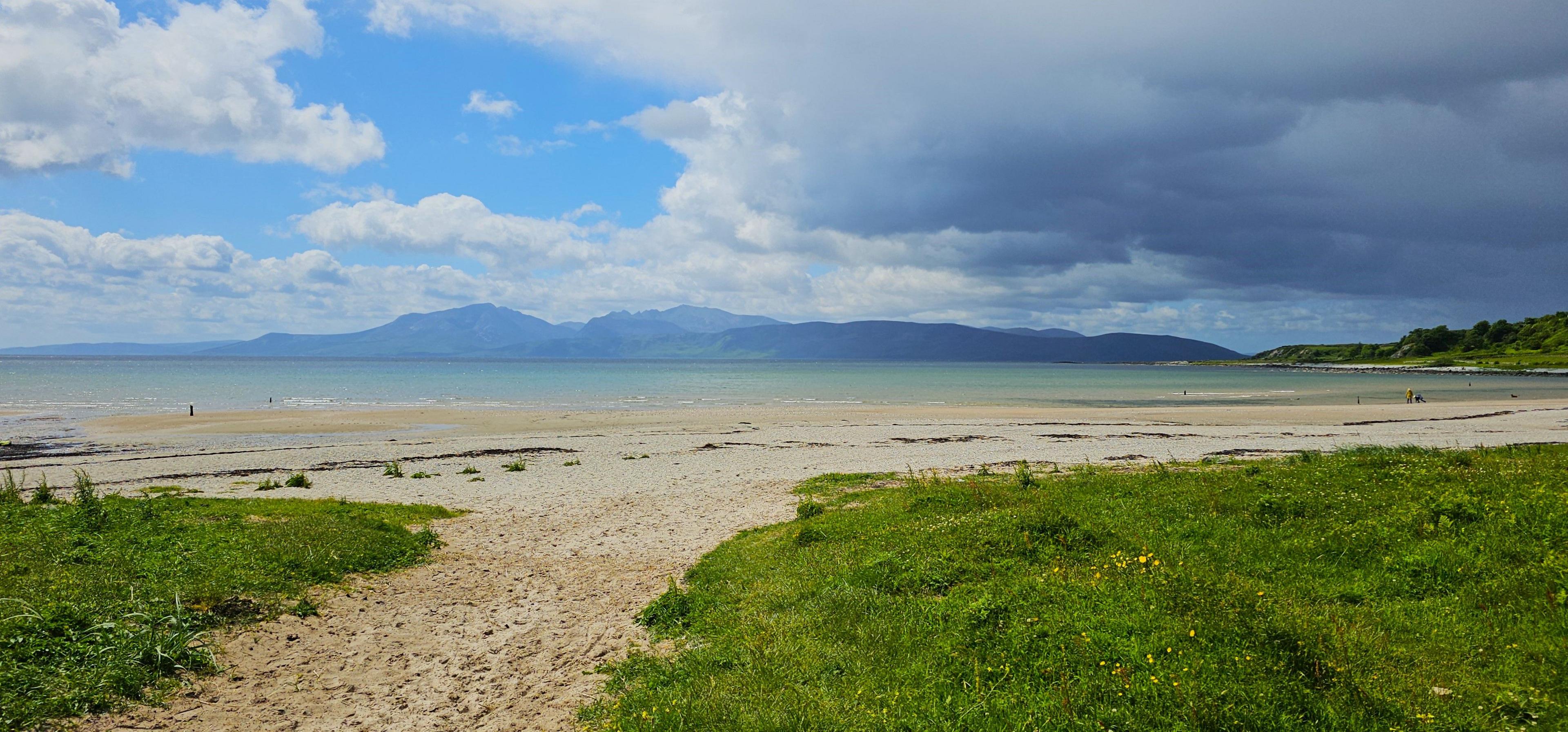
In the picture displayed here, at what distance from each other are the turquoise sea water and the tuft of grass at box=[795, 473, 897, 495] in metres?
47.6

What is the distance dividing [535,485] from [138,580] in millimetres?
15319

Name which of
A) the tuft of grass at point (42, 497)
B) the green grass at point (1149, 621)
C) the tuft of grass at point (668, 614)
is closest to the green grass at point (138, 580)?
the tuft of grass at point (42, 497)

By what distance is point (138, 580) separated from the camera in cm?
1075

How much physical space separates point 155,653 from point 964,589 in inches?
403

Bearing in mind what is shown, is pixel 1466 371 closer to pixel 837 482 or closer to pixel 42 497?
pixel 837 482

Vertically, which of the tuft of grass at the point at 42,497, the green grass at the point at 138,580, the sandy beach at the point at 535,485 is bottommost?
the sandy beach at the point at 535,485

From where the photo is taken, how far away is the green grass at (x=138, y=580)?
316 inches

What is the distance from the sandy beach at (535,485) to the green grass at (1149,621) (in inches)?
77.5

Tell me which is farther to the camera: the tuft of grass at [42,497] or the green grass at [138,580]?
the tuft of grass at [42,497]

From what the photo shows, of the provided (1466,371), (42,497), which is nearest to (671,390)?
(42,497)

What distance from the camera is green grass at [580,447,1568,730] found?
258 inches

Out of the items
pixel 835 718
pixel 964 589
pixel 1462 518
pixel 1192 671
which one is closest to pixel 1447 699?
pixel 1192 671

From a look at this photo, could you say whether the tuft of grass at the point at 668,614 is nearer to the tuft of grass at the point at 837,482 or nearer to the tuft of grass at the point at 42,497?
the tuft of grass at the point at 837,482

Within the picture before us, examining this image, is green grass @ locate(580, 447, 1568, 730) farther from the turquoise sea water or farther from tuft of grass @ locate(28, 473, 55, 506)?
the turquoise sea water
